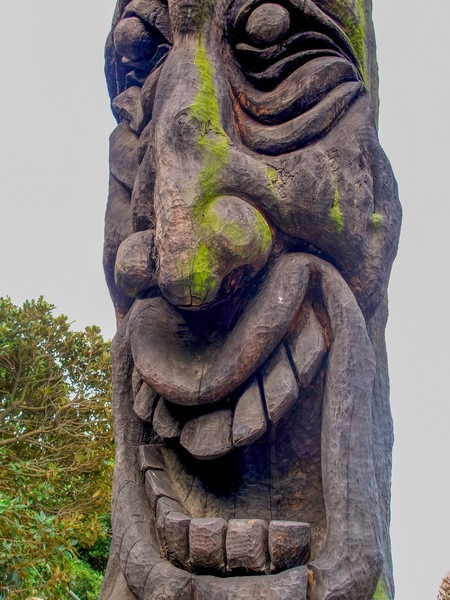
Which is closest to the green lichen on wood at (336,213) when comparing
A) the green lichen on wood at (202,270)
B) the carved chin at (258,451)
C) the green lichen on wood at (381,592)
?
the carved chin at (258,451)

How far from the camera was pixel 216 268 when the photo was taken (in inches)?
77.0

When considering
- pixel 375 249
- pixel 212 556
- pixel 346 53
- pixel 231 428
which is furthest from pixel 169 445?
pixel 346 53

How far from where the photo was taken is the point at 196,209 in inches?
77.8

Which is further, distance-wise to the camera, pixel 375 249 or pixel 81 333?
pixel 81 333

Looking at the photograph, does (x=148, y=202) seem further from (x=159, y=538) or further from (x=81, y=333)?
(x=81, y=333)

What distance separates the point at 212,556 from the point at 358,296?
2.93 ft

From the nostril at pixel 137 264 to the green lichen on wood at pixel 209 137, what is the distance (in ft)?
0.77

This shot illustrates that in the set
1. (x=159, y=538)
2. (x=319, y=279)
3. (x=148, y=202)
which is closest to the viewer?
(x=159, y=538)

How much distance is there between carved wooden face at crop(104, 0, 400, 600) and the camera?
1798 millimetres

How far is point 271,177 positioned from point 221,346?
515 mm

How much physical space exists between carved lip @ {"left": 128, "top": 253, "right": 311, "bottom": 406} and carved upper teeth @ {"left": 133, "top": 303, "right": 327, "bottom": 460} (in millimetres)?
46

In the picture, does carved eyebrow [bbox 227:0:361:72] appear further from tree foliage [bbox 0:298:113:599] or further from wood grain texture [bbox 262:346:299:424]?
tree foliage [bbox 0:298:113:599]

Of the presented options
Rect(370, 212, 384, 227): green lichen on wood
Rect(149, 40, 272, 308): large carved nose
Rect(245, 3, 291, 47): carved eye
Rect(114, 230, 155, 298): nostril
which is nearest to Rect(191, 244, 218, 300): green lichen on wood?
Rect(149, 40, 272, 308): large carved nose

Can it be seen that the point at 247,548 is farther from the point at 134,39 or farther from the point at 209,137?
the point at 134,39
